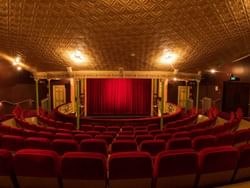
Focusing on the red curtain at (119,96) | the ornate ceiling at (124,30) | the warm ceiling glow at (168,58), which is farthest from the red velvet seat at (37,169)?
the red curtain at (119,96)

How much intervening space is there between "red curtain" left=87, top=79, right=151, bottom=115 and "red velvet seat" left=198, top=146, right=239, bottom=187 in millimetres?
11227

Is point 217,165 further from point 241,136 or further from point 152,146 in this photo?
point 241,136

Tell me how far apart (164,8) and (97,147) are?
159 inches

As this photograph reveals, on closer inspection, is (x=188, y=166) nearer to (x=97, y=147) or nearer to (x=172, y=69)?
(x=97, y=147)

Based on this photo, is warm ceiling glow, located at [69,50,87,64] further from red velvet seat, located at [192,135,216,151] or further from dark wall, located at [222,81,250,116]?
dark wall, located at [222,81,250,116]

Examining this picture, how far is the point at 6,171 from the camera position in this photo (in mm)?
2539

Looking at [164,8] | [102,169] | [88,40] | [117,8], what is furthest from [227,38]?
[102,169]

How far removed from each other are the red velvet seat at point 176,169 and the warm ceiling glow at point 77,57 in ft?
20.0

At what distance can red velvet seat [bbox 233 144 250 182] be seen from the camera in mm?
2721

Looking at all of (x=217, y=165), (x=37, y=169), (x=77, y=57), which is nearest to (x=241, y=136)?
(x=217, y=165)

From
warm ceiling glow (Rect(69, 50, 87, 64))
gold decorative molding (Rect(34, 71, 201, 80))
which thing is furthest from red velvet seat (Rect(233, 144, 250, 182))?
gold decorative molding (Rect(34, 71, 201, 80))

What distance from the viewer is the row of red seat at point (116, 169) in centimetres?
245

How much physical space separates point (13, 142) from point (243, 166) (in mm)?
4346

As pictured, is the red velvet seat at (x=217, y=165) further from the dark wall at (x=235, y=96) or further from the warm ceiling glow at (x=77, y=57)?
the dark wall at (x=235, y=96)
